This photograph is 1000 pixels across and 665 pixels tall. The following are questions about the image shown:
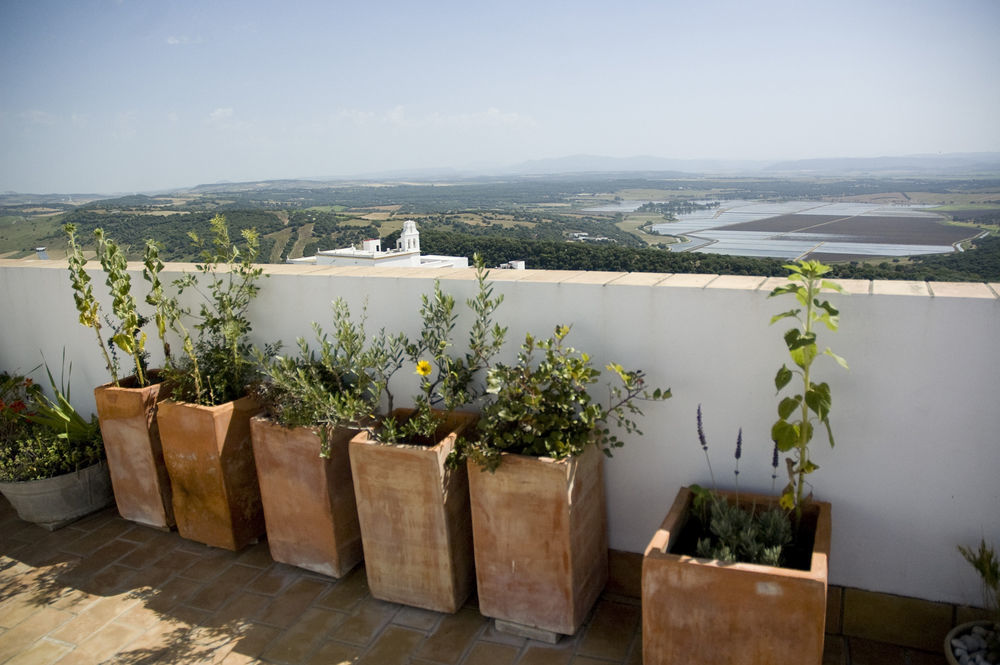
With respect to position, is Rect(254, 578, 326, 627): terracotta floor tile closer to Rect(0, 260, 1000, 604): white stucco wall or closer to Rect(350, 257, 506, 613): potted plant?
Rect(350, 257, 506, 613): potted plant

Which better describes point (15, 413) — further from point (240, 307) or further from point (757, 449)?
point (757, 449)

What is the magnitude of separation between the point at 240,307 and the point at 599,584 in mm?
2181

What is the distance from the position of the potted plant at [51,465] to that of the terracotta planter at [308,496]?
1.31 meters

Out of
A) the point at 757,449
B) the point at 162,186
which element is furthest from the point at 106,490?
the point at 162,186

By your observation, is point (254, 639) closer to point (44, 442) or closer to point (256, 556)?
point (256, 556)

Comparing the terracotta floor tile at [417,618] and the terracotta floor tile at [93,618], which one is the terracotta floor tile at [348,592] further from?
the terracotta floor tile at [93,618]

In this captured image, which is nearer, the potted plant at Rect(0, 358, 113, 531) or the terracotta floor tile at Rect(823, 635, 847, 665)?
the terracotta floor tile at Rect(823, 635, 847, 665)

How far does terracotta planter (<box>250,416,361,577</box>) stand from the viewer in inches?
102

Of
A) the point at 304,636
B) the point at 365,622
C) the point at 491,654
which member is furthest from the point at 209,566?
the point at 491,654

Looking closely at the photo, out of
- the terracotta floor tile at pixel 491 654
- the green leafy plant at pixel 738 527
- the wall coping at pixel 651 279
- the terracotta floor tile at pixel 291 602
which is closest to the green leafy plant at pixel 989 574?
the green leafy plant at pixel 738 527

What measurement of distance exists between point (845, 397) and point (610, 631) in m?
1.21

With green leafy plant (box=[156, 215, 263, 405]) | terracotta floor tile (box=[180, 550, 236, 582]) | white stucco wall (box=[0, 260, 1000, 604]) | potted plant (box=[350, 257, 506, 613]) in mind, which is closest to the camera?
white stucco wall (box=[0, 260, 1000, 604])

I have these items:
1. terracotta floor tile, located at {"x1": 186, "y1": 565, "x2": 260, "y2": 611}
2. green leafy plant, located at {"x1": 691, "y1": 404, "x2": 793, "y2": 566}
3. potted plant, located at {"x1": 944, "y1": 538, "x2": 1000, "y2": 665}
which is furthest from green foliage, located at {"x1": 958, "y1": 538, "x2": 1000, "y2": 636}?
terracotta floor tile, located at {"x1": 186, "y1": 565, "x2": 260, "y2": 611}

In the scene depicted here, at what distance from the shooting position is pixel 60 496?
329 cm
